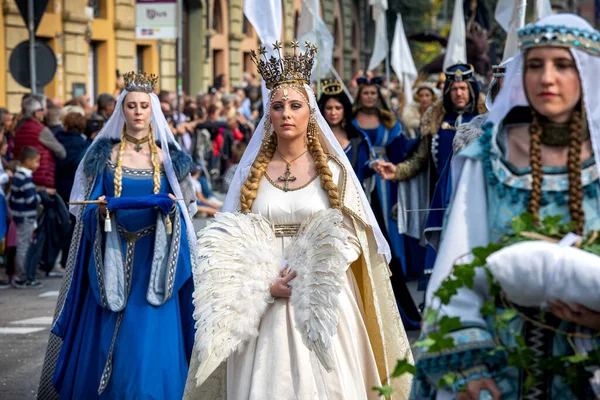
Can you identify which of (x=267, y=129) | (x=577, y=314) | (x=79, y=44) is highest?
(x=79, y=44)

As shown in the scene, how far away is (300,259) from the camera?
5980 millimetres

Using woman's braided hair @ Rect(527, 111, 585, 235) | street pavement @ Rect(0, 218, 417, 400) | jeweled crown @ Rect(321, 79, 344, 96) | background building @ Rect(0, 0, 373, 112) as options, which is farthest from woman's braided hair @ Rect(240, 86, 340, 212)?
background building @ Rect(0, 0, 373, 112)

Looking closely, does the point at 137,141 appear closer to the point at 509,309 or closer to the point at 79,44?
the point at 509,309

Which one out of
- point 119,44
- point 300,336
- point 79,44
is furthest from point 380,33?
point 300,336

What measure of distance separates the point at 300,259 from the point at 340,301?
33 centimetres

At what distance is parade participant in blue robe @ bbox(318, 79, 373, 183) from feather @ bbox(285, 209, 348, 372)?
172 inches

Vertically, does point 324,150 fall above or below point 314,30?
below

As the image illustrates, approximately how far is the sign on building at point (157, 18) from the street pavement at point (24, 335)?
6.66 metres

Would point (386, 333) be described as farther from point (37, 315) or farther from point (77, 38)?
point (77, 38)

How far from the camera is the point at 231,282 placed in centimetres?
600

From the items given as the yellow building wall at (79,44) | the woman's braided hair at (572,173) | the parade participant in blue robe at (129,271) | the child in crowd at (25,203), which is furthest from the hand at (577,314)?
the yellow building wall at (79,44)

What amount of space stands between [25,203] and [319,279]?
794 cm

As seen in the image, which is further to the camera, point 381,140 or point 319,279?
point 381,140

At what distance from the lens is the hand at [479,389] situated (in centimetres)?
363
